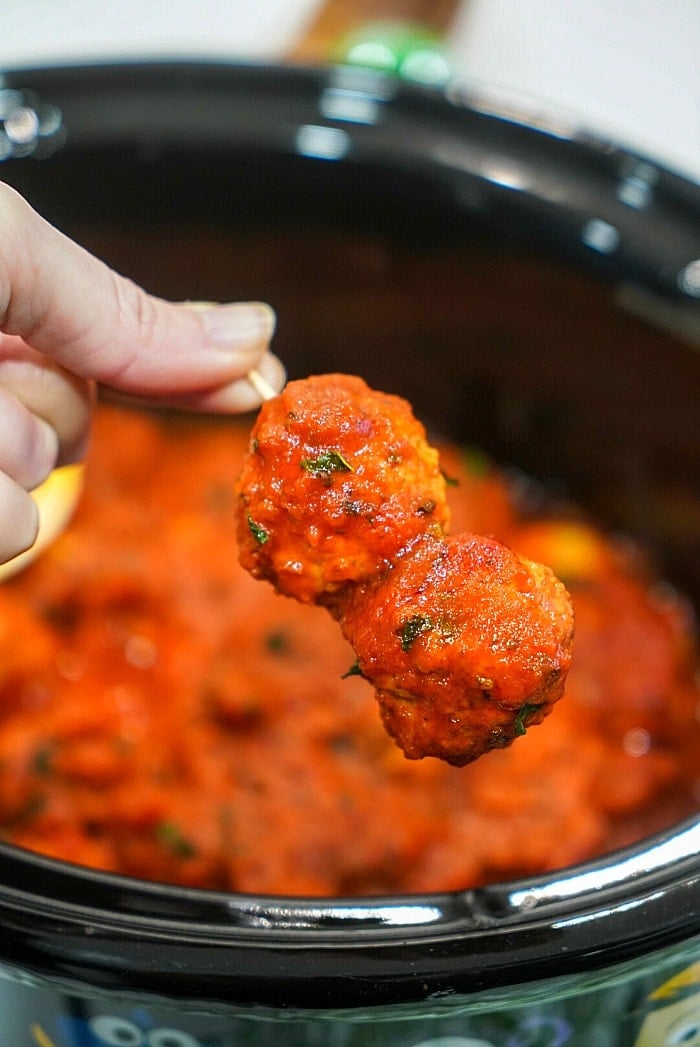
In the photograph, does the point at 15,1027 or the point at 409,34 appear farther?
the point at 409,34

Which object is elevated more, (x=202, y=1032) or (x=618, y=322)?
(x=618, y=322)

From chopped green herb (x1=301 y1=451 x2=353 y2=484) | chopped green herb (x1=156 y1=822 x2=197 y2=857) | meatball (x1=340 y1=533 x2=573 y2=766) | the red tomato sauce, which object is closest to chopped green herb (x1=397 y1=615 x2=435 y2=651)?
meatball (x1=340 y1=533 x2=573 y2=766)

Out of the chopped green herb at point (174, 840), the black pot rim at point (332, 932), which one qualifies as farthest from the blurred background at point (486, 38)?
the black pot rim at point (332, 932)

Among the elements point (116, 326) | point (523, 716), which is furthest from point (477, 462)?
point (523, 716)

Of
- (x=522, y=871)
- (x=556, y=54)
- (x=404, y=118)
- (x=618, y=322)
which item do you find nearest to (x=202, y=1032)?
(x=522, y=871)

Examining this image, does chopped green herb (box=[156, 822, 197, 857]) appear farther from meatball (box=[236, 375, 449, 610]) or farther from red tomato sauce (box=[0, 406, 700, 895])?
meatball (box=[236, 375, 449, 610])

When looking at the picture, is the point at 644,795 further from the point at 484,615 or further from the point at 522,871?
the point at 484,615
